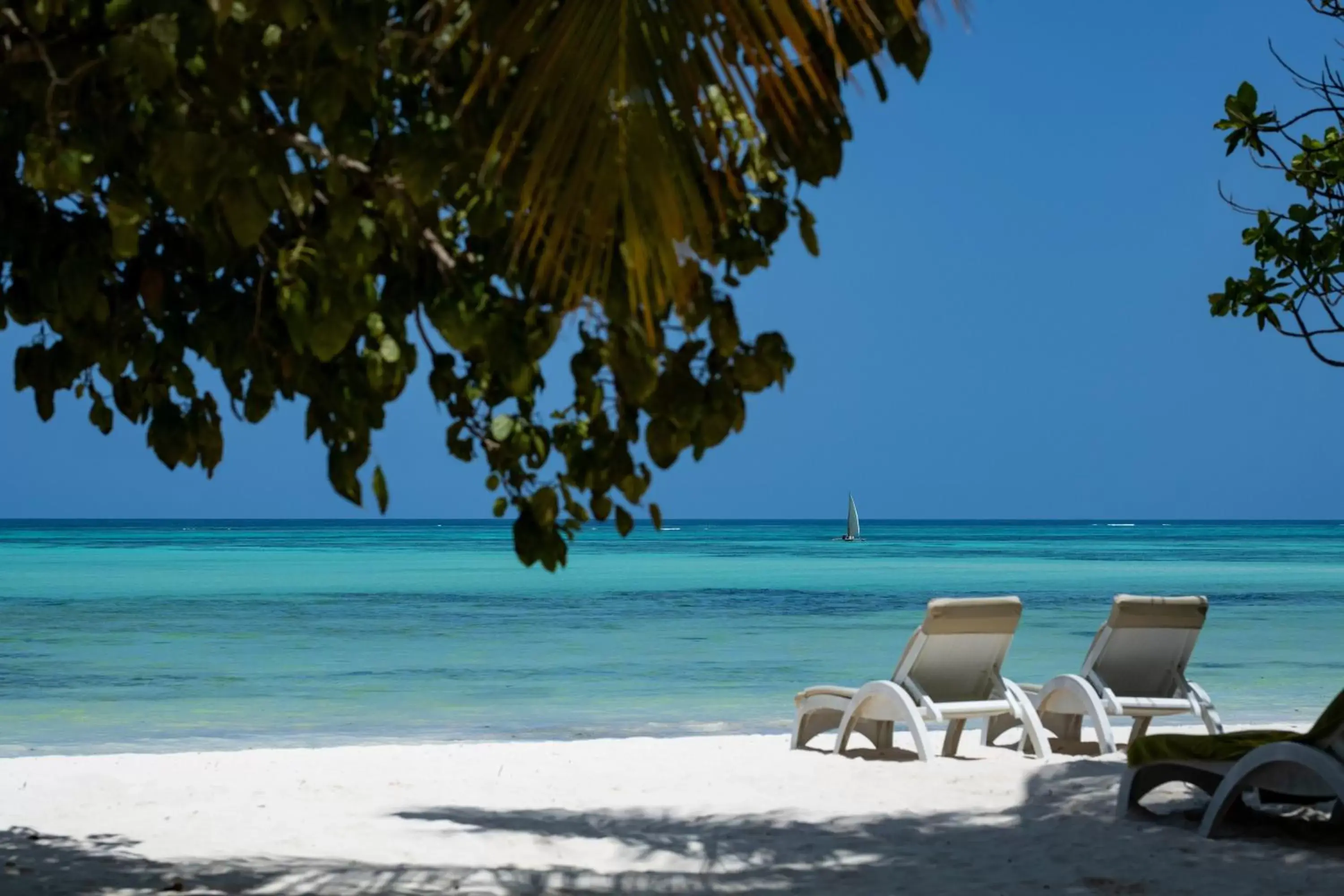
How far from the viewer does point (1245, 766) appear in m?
5.74

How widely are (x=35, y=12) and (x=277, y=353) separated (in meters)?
0.85

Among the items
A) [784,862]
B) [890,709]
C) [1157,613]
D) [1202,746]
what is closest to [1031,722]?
[890,709]

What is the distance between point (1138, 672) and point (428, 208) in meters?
6.96

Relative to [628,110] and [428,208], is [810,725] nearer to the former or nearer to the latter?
[428,208]

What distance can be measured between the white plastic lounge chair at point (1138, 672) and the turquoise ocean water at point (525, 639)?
141 inches

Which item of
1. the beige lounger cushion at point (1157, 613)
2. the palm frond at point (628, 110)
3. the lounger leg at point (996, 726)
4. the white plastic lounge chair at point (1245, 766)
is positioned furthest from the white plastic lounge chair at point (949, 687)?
the palm frond at point (628, 110)

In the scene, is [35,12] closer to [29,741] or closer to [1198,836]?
[1198,836]

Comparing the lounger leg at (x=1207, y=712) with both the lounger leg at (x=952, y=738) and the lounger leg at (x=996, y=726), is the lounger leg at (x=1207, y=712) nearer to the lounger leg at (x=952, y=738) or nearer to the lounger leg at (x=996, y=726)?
the lounger leg at (x=996, y=726)

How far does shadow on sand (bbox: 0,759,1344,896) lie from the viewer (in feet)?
17.4

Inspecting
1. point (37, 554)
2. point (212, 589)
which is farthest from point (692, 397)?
point (37, 554)

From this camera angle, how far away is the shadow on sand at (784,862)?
5.29 m

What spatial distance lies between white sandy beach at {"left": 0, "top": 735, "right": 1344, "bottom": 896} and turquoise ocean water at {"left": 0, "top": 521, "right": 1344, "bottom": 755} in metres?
3.44

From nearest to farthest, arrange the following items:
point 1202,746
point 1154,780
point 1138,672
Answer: point 1202,746 < point 1154,780 < point 1138,672

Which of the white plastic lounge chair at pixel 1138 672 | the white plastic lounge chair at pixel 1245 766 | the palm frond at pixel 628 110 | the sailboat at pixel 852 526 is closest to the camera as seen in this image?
the palm frond at pixel 628 110
